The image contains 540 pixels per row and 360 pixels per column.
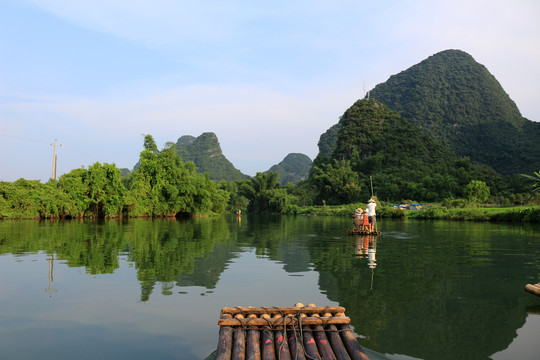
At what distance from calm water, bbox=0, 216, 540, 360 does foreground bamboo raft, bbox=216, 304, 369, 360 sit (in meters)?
0.77

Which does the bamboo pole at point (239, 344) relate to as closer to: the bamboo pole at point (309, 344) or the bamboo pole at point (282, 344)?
the bamboo pole at point (282, 344)

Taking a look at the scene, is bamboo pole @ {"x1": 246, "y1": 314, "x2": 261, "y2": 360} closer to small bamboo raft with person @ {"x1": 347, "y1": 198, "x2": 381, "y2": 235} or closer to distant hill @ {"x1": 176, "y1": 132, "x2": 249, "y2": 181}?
small bamboo raft with person @ {"x1": 347, "y1": 198, "x2": 381, "y2": 235}

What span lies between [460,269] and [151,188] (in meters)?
39.3

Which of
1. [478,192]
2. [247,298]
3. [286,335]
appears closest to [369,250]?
[247,298]

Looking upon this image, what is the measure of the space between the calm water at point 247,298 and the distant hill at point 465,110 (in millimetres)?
85200

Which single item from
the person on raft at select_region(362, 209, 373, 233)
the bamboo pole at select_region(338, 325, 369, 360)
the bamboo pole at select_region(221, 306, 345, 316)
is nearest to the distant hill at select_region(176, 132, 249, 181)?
the person on raft at select_region(362, 209, 373, 233)

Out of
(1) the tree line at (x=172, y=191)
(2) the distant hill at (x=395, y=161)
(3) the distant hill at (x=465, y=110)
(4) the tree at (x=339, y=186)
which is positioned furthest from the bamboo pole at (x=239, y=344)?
(3) the distant hill at (x=465, y=110)

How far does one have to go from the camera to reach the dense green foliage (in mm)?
35125

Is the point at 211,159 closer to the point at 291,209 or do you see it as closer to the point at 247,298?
the point at 291,209

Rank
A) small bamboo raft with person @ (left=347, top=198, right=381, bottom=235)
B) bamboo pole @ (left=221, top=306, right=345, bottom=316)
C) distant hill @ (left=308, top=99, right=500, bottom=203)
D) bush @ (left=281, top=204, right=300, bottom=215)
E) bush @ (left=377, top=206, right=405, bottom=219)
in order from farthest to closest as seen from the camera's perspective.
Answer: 1. bush @ (left=281, top=204, right=300, bottom=215)
2. distant hill @ (left=308, top=99, right=500, bottom=203)
3. bush @ (left=377, top=206, right=405, bottom=219)
4. small bamboo raft with person @ (left=347, top=198, right=381, bottom=235)
5. bamboo pole @ (left=221, top=306, right=345, bottom=316)

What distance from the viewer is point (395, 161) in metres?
78.0

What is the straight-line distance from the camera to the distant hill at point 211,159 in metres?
135

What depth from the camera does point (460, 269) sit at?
9.80 m

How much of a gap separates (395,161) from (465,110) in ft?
149
